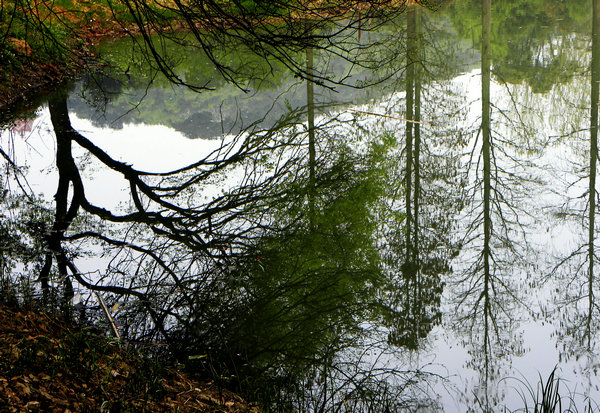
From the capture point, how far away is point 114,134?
13562 mm

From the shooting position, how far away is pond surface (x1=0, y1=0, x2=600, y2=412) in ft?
16.7

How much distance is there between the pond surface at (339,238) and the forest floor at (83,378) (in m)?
0.47

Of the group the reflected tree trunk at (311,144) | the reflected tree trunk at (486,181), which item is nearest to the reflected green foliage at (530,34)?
the reflected tree trunk at (486,181)

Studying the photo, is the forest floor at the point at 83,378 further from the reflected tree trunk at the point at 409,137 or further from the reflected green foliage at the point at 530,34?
the reflected green foliage at the point at 530,34

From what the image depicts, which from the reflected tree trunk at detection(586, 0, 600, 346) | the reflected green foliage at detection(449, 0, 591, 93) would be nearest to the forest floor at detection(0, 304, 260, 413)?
the reflected tree trunk at detection(586, 0, 600, 346)

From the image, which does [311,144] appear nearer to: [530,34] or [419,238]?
[419,238]

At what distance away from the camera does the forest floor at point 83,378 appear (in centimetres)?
353

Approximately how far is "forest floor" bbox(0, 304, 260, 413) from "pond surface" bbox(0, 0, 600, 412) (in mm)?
471

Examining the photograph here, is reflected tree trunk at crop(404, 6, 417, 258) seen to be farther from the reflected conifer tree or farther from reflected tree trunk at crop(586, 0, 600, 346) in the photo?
reflected tree trunk at crop(586, 0, 600, 346)

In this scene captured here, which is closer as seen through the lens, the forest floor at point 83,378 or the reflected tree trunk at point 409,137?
the forest floor at point 83,378

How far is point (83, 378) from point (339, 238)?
408 centimetres

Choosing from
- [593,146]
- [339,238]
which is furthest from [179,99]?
[339,238]

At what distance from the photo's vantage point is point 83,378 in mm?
3984

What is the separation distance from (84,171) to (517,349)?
26.0ft
